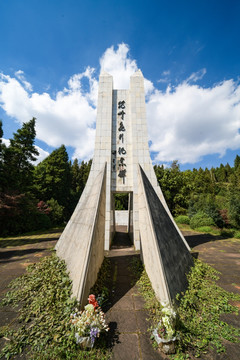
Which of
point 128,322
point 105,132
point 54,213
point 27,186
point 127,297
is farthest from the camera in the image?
point 54,213

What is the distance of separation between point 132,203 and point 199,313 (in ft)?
20.4

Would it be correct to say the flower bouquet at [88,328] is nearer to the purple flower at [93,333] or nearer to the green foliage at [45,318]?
the purple flower at [93,333]

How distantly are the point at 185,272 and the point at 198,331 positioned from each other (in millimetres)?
1941

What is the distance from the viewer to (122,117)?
10.1 m

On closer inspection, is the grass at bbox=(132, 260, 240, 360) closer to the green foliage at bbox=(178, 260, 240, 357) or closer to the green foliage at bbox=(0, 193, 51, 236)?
the green foliage at bbox=(178, 260, 240, 357)

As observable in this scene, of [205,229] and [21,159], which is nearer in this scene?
[205,229]

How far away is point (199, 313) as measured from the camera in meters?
3.55

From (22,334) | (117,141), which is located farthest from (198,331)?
(117,141)

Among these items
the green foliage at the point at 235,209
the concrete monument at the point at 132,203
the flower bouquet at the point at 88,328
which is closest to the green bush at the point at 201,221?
the green foliage at the point at 235,209

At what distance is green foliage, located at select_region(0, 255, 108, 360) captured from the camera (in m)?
2.57

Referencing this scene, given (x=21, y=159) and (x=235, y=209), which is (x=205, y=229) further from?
(x=21, y=159)

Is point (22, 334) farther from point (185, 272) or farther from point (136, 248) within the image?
point (136, 248)

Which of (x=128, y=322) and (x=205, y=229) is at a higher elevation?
(x=205, y=229)

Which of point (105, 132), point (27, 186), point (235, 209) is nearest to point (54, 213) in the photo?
point (27, 186)
